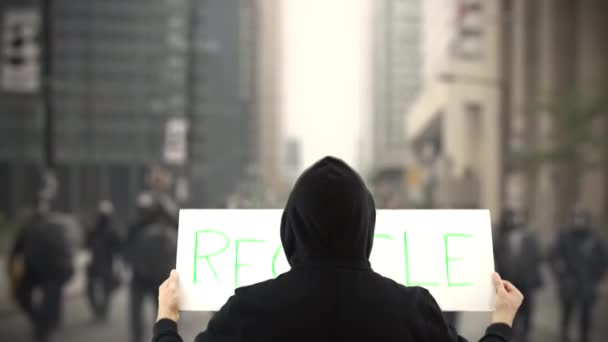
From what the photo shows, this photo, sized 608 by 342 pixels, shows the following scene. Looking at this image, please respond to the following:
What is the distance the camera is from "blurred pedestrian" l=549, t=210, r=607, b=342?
24.0 ft

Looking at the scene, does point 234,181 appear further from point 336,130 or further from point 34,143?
point 34,143

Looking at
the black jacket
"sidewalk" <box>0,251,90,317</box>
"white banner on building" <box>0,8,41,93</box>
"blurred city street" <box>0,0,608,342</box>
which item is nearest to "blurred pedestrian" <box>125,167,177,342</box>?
"blurred city street" <box>0,0,608,342</box>

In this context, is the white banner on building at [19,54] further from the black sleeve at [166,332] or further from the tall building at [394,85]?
the black sleeve at [166,332]

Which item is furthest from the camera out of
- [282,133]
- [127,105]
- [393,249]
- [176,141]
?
[282,133]

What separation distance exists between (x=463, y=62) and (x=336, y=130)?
157 centimetres

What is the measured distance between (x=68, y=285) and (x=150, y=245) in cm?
108

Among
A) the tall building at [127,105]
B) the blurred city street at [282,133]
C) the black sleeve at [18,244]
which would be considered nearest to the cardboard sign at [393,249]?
the blurred city street at [282,133]

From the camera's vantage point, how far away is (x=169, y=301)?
1615 millimetres

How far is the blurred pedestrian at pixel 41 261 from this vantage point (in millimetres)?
7258

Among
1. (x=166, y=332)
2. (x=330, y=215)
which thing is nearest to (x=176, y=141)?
(x=166, y=332)

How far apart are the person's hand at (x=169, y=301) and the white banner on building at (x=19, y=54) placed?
261 inches

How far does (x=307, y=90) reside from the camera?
28.8 ft

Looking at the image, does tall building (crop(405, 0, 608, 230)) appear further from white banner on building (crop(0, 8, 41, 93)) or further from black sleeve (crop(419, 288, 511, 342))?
black sleeve (crop(419, 288, 511, 342))

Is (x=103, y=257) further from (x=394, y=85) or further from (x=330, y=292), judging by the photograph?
(x=330, y=292)
